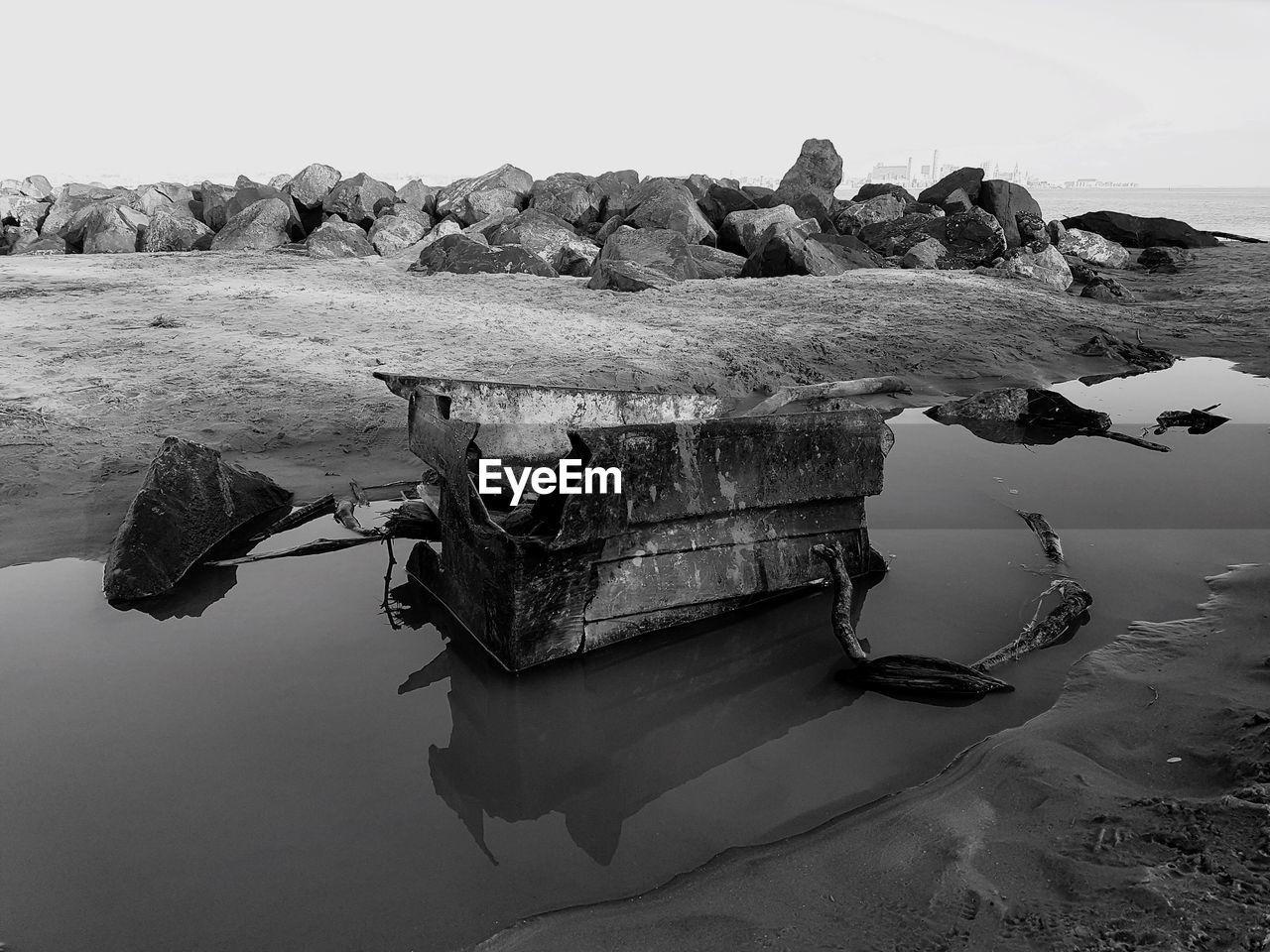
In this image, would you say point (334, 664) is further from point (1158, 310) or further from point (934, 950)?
point (1158, 310)

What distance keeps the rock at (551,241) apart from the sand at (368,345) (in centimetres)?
137

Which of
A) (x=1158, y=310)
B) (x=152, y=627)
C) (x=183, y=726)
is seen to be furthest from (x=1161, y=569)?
(x=1158, y=310)

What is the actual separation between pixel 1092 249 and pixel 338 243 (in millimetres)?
14142

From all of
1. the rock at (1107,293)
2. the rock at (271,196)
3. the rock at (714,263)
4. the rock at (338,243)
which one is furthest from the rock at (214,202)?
the rock at (1107,293)

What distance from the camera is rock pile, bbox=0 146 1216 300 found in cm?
1273

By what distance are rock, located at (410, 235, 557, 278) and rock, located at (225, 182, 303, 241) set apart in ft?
21.1

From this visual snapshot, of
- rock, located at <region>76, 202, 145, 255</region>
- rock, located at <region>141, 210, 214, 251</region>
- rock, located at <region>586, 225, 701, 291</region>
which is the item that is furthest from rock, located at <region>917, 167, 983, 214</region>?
rock, located at <region>76, 202, 145, 255</region>

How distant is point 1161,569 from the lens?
406 centimetres

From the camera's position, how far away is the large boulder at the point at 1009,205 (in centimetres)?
1727

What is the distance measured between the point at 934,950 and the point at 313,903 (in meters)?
1.45

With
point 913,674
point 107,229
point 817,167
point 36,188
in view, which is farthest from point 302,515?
point 36,188

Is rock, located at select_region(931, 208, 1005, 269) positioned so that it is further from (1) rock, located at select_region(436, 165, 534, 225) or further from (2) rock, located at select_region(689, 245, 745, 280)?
(1) rock, located at select_region(436, 165, 534, 225)

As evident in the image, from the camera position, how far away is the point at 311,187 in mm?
20484

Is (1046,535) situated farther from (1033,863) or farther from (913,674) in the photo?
(1033,863)
